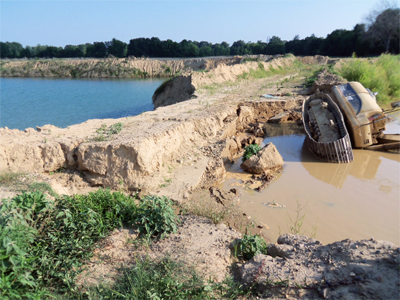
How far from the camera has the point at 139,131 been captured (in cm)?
742

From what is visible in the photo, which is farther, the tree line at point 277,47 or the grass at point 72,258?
the tree line at point 277,47

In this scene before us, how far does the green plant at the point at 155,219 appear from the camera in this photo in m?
4.18

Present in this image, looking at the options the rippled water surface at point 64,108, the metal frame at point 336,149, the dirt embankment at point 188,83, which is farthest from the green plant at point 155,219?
the dirt embankment at point 188,83

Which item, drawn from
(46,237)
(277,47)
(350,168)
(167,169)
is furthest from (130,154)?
(277,47)

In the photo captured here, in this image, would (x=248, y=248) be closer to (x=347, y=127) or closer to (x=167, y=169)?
(x=167, y=169)

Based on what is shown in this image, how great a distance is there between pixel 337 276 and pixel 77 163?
5.89 meters

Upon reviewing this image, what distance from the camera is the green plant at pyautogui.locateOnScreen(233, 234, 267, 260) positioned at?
12.9 ft

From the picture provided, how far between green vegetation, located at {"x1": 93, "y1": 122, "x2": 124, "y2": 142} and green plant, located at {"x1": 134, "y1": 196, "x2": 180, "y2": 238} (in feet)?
10.7

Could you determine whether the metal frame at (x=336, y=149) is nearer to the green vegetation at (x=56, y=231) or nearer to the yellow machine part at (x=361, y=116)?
the yellow machine part at (x=361, y=116)

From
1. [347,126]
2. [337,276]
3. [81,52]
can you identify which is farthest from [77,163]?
[81,52]

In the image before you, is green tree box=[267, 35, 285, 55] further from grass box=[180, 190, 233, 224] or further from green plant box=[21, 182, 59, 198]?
green plant box=[21, 182, 59, 198]

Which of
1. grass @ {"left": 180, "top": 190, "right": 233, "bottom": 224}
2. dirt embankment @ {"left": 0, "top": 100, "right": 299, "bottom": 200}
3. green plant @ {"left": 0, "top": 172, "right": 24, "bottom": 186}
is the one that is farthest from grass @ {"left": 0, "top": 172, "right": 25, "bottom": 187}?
grass @ {"left": 180, "top": 190, "right": 233, "bottom": 224}

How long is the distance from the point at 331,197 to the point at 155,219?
4.91m

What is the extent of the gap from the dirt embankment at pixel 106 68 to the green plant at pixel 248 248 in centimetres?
4114
